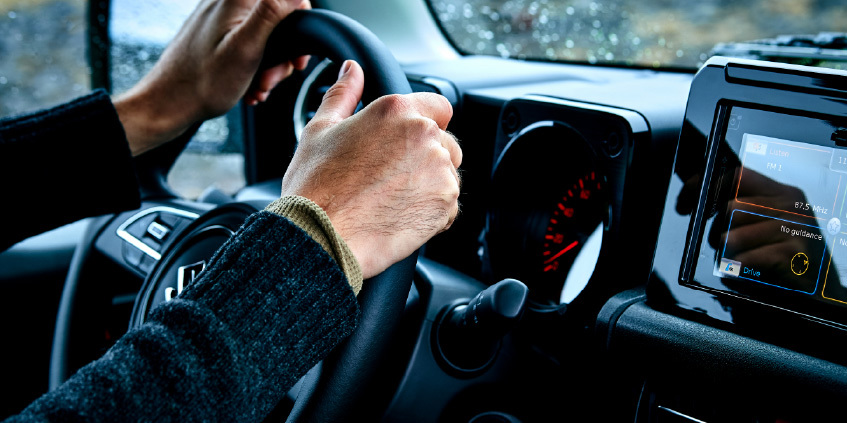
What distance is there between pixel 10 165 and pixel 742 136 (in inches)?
42.5

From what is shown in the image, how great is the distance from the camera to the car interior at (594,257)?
775mm

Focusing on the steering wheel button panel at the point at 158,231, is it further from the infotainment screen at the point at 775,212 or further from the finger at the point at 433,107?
the infotainment screen at the point at 775,212

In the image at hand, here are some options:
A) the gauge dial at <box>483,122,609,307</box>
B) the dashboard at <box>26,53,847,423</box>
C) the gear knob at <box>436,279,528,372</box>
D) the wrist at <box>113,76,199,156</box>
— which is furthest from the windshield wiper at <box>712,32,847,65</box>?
the wrist at <box>113,76,199,156</box>

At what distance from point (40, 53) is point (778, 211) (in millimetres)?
1854

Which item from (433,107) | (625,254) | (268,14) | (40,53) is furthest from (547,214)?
(40,53)

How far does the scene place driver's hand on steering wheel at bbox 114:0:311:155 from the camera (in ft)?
3.64

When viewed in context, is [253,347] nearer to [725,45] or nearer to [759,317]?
[759,317]

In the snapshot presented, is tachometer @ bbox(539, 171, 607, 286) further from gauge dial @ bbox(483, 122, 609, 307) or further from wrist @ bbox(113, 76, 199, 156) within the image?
wrist @ bbox(113, 76, 199, 156)

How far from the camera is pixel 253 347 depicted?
65 cm

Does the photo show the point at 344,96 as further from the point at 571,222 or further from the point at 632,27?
the point at 632,27

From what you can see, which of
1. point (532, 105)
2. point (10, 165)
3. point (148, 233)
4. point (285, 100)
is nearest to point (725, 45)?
point (532, 105)

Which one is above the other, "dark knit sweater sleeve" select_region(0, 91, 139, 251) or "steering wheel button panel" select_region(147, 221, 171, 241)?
"dark knit sweater sleeve" select_region(0, 91, 139, 251)

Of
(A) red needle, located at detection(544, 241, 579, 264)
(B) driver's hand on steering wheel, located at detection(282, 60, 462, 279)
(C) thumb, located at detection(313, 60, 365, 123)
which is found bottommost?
(A) red needle, located at detection(544, 241, 579, 264)

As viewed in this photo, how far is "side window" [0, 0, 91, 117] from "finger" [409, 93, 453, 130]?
1.34 metres
